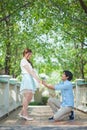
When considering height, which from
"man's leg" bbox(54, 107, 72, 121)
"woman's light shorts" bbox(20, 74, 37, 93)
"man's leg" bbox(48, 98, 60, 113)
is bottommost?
"man's leg" bbox(54, 107, 72, 121)

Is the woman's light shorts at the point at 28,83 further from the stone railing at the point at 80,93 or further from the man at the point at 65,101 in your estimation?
the stone railing at the point at 80,93

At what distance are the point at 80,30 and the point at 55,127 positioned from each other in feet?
30.3

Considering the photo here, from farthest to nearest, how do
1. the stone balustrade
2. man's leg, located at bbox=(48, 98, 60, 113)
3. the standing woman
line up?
the stone balustrade → man's leg, located at bbox=(48, 98, 60, 113) → the standing woman

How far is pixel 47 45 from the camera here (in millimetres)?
27578

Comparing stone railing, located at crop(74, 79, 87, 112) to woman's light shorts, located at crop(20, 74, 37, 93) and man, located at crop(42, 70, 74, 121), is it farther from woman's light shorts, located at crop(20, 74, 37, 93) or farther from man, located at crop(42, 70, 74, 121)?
woman's light shorts, located at crop(20, 74, 37, 93)

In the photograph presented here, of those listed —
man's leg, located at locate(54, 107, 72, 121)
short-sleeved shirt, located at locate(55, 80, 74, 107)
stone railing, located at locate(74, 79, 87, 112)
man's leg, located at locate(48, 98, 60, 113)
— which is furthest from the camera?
stone railing, located at locate(74, 79, 87, 112)

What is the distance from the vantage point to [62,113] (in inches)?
383

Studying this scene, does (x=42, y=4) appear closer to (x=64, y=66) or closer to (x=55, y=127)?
(x=55, y=127)

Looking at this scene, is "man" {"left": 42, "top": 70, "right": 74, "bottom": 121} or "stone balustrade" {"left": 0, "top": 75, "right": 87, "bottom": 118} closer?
"man" {"left": 42, "top": 70, "right": 74, "bottom": 121}

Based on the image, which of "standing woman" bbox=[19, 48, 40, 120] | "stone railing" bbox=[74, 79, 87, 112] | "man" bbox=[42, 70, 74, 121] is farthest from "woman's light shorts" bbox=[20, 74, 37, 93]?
"stone railing" bbox=[74, 79, 87, 112]

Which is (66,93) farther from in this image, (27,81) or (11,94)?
(11,94)

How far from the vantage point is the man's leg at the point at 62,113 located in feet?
31.7

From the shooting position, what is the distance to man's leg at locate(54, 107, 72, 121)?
966 cm

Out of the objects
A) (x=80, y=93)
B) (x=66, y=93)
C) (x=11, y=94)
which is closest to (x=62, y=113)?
(x=66, y=93)
